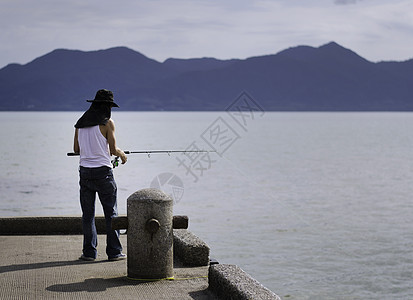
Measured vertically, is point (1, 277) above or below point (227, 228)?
above

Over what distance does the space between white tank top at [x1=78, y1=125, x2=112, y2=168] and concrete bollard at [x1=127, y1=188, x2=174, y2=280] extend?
94 centimetres

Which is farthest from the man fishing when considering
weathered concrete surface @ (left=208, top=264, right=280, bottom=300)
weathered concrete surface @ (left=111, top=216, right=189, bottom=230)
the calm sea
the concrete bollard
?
the calm sea

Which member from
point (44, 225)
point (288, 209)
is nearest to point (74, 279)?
point (44, 225)

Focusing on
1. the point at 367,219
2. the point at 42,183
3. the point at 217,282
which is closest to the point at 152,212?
the point at 217,282

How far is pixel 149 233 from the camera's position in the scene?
6418 millimetres

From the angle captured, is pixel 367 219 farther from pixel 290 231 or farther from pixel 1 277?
pixel 1 277

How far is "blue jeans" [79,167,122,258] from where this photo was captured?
7277 millimetres

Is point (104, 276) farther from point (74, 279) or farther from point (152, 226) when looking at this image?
point (152, 226)

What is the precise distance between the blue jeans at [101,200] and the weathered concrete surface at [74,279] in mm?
170

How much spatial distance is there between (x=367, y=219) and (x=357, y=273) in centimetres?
685

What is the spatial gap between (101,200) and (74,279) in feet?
3.39

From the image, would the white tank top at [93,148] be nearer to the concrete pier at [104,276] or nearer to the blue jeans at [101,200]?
the blue jeans at [101,200]

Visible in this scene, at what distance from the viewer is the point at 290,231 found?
17219 mm

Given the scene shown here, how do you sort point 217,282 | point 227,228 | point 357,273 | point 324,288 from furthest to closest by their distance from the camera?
point 227,228
point 357,273
point 324,288
point 217,282
